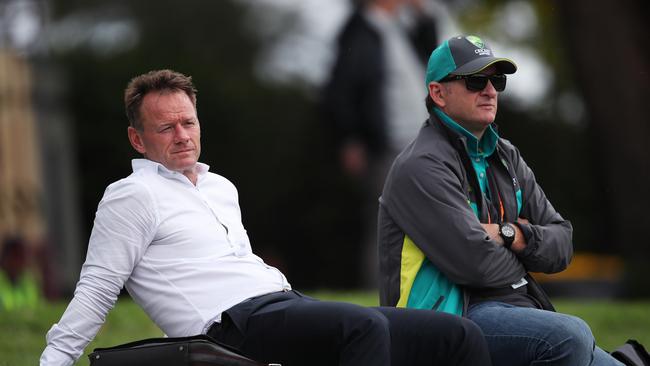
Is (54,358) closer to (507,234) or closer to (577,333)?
(507,234)

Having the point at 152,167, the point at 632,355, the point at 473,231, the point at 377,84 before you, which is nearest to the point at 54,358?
the point at 152,167

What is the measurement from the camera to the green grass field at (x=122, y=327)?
23.9ft

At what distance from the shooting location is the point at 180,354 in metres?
4.52

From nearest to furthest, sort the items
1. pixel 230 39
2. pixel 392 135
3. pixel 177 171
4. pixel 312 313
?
pixel 312 313
pixel 177 171
pixel 392 135
pixel 230 39

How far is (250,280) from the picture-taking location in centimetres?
491

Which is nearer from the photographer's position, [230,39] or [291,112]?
[291,112]

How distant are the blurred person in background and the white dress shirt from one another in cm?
537

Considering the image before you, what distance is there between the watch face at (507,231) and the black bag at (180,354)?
3.82 ft

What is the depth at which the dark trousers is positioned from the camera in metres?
4.60

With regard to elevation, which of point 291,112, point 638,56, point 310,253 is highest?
point 638,56

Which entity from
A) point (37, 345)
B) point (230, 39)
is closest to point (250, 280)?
point (37, 345)

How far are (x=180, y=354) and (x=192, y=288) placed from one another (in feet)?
1.23

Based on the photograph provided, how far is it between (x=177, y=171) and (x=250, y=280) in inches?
19.6

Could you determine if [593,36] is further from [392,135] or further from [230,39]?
[230,39]
